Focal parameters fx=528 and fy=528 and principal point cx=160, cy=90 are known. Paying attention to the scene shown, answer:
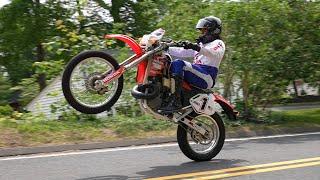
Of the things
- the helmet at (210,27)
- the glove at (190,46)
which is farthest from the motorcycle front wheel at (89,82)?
the helmet at (210,27)

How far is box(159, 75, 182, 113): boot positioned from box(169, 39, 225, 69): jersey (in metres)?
0.49

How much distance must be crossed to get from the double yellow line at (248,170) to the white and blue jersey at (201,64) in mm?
1415

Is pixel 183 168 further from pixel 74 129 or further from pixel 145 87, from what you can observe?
pixel 74 129

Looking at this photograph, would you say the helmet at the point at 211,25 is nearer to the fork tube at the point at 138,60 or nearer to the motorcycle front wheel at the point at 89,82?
the fork tube at the point at 138,60

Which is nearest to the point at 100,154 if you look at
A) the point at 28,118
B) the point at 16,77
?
the point at 28,118

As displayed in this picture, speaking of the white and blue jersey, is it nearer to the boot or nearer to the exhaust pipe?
the boot

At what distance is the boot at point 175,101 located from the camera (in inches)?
308

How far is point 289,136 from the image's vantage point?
1254 centimetres

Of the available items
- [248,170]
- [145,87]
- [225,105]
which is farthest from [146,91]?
[248,170]

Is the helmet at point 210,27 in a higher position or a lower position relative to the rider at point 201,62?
higher

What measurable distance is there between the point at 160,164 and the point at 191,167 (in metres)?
0.53

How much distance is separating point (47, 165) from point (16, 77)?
1415 inches

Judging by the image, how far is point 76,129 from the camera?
35.3 ft

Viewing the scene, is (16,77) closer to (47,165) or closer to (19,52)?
(19,52)
